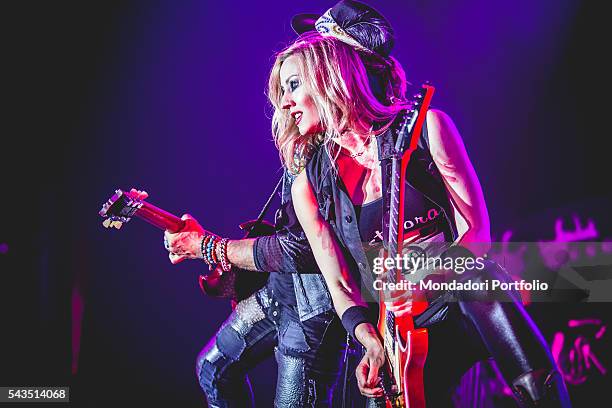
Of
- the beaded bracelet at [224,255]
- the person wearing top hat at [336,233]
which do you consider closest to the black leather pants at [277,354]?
the person wearing top hat at [336,233]

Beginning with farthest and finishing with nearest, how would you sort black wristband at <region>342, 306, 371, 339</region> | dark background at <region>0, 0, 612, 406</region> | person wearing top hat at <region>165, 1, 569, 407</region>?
dark background at <region>0, 0, 612, 406</region> → black wristband at <region>342, 306, 371, 339</region> → person wearing top hat at <region>165, 1, 569, 407</region>

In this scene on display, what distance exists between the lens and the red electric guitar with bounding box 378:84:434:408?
1.81 meters

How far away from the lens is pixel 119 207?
9.46 ft

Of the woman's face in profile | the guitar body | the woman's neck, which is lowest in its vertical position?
the guitar body

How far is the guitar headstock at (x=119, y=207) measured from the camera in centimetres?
286

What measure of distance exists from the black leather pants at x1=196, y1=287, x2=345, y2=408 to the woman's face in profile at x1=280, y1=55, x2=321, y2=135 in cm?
78

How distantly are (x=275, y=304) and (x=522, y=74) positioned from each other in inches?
71.1

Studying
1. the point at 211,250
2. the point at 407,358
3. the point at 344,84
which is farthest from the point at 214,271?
the point at 407,358

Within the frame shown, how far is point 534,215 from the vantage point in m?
3.23

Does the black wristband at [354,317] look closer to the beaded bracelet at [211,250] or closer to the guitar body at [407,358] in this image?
the guitar body at [407,358]

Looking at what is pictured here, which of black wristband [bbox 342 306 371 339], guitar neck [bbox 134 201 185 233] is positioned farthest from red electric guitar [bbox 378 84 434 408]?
guitar neck [bbox 134 201 185 233]

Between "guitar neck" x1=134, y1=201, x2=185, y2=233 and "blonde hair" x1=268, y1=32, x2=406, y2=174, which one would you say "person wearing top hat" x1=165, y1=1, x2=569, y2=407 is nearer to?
"blonde hair" x1=268, y1=32, x2=406, y2=174

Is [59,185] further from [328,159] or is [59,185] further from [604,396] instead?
[604,396]

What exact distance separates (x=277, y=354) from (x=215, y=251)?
0.57 m
